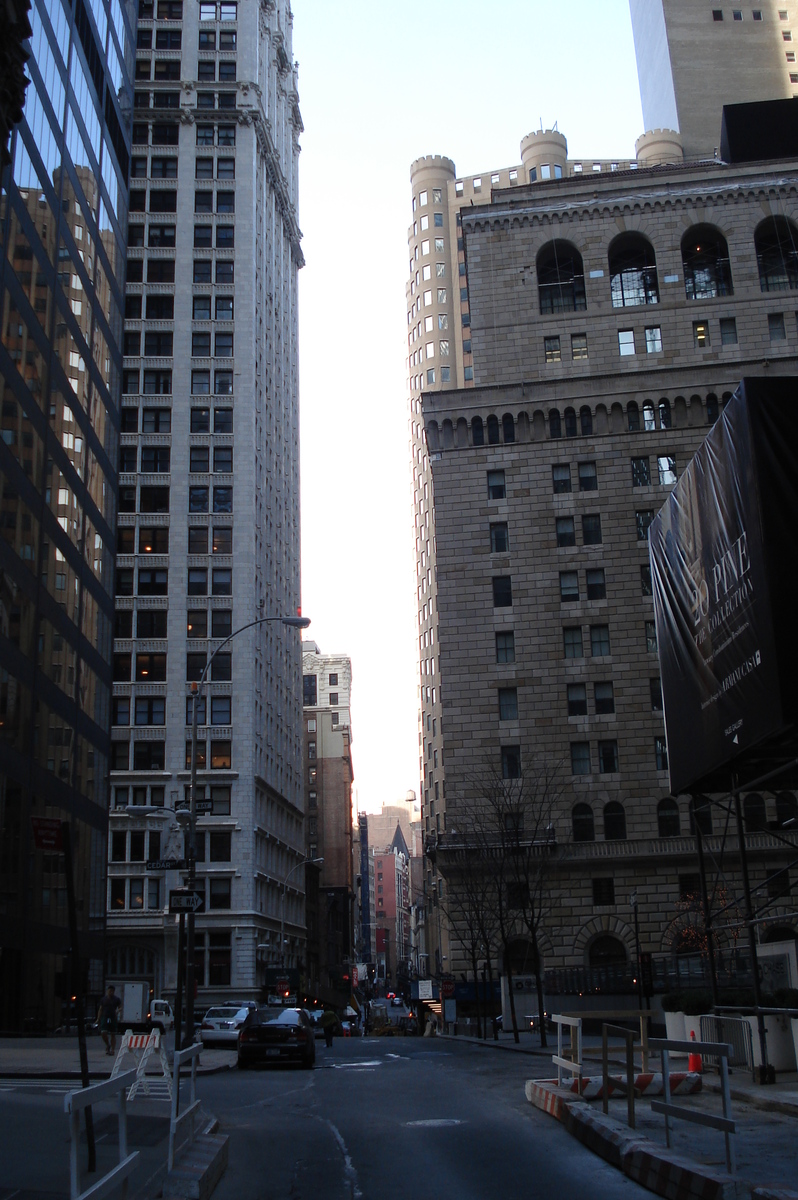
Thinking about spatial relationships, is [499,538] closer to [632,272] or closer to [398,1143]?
[632,272]

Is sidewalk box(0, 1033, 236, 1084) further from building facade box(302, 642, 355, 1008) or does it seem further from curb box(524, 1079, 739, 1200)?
building facade box(302, 642, 355, 1008)

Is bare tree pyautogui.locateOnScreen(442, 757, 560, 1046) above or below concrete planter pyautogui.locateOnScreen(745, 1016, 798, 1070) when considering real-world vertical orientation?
above

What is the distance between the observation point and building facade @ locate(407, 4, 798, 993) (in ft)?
190

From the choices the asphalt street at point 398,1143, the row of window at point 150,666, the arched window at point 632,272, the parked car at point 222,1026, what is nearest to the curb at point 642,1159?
the asphalt street at point 398,1143

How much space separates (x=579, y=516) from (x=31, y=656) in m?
36.2

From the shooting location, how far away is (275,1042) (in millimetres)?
28203

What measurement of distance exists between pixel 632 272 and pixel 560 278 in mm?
4440

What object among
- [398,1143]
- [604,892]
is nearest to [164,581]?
[604,892]

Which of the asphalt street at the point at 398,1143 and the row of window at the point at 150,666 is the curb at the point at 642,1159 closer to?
the asphalt street at the point at 398,1143

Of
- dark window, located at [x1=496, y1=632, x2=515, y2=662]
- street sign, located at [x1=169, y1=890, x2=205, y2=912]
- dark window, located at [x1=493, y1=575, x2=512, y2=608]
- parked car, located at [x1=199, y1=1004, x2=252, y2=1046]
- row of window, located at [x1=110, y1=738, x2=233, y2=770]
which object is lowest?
parked car, located at [x1=199, y1=1004, x2=252, y2=1046]

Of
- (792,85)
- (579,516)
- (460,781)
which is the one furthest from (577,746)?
(792,85)

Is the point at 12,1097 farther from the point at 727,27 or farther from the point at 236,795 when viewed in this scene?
the point at 727,27

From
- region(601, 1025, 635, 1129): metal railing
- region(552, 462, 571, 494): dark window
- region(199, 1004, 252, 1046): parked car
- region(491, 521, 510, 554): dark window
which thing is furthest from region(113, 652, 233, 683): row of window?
region(601, 1025, 635, 1129): metal railing

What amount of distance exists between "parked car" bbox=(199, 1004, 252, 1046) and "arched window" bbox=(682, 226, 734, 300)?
4832 centimetres
